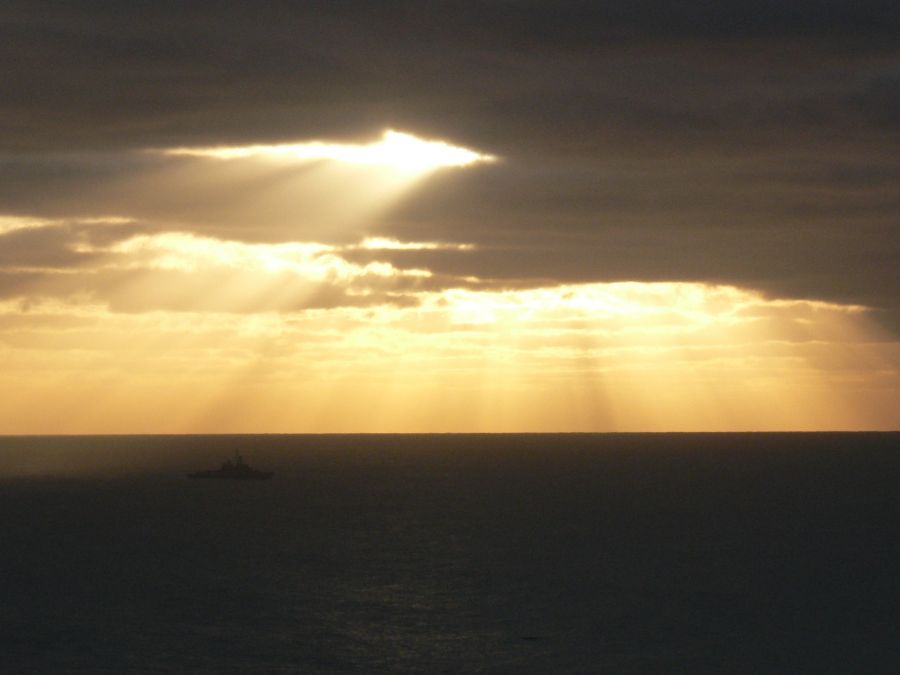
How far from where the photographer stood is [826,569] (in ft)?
377

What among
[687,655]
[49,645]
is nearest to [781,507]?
[687,655]

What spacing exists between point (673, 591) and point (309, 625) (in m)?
28.8

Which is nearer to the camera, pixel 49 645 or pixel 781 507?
pixel 49 645

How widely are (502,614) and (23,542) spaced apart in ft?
212

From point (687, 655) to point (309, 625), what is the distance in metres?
23.1

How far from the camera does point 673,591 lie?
101 m

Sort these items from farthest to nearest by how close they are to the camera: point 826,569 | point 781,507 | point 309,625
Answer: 1. point 781,507
2. point 826,569
3. point 309,625


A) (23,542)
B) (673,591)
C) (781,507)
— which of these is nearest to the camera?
(673,591)

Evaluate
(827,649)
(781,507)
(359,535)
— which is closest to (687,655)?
(827,649)

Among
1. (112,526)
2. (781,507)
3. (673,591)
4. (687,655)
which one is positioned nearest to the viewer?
(687,655)

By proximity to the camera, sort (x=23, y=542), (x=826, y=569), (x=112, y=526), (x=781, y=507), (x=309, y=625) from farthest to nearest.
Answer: (x=781, y=507) → (x=112, y=526) → (x=23, y=542) → (x=826, y=569) → (x=309, y=625)

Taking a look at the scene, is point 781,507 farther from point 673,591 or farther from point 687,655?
point 687,655

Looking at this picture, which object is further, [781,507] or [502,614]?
[781,507]

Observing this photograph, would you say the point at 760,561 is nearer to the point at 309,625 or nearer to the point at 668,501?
the point at 309,625
